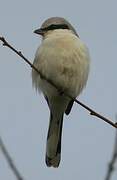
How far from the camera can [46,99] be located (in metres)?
3.72

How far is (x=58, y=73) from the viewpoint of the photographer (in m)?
3.46

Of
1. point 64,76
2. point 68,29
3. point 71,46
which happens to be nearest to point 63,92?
point 64,76

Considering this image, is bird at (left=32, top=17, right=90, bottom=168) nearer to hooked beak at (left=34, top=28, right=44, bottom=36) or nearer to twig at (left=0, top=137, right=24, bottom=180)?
hooked beak at (left=34, top=28, right=44, bottom=36)

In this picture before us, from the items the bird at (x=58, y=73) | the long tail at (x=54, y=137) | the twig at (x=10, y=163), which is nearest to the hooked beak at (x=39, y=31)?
the bird at (x=58, y=73)

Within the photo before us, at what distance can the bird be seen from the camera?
3.44 m

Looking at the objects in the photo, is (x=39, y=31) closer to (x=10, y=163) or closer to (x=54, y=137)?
(x=54, y=137)

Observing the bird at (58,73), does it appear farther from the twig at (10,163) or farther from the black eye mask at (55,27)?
the twig at (10,163)

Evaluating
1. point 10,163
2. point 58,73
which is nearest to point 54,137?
point 58,73

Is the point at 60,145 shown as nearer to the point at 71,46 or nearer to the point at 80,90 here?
the point at 80,90

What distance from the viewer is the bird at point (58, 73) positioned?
11.3 feet

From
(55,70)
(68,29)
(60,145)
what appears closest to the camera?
(55,70)

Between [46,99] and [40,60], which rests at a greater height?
[40,60]

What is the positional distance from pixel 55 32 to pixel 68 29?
201 mm

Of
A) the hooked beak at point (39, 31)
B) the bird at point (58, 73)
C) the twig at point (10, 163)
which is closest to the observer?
the twig at point (10, 163)
